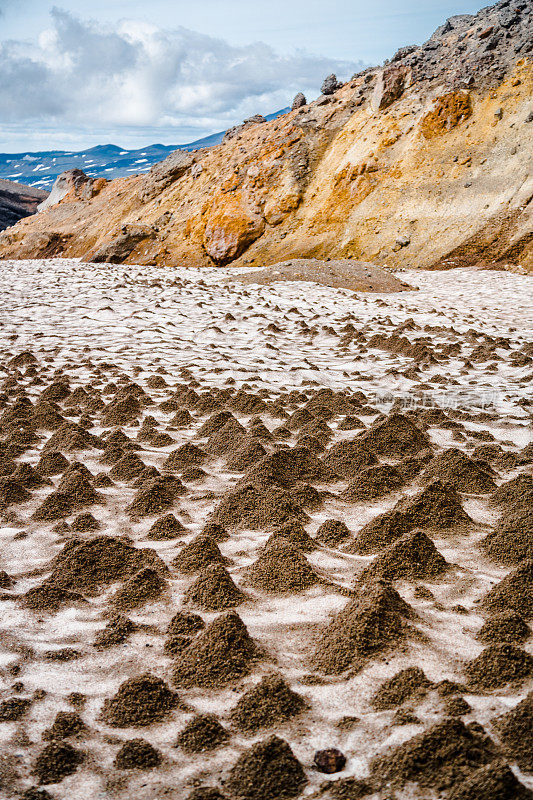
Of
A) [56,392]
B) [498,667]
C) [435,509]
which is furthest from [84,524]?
[56,392]

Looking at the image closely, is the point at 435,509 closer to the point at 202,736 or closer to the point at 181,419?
the point at 202,736

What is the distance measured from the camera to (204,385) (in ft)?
19.5

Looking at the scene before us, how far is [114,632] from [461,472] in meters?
2.20

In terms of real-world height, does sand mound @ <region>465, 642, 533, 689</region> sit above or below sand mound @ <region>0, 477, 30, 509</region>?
below

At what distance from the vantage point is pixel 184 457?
3.96 meters

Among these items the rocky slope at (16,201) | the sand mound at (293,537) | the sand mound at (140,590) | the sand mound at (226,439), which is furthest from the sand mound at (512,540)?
the rocky slope at (16,201)

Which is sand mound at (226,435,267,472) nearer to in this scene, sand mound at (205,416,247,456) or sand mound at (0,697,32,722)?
sand mound at (205,416,247,456)

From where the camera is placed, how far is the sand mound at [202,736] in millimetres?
1725

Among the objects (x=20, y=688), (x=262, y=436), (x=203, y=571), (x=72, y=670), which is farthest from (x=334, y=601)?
(x=262, y=436)

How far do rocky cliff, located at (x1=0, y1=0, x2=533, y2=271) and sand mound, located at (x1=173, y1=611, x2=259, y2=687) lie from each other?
16704 mm

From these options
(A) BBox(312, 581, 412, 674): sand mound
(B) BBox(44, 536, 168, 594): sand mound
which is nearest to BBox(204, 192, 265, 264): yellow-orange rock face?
(B) BBox(44, 536, 168, 594): sand mound

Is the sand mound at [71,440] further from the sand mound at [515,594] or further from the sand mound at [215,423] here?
the sand mound at [515,594]

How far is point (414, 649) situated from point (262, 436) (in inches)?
93.9

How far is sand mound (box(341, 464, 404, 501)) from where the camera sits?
133 inches
